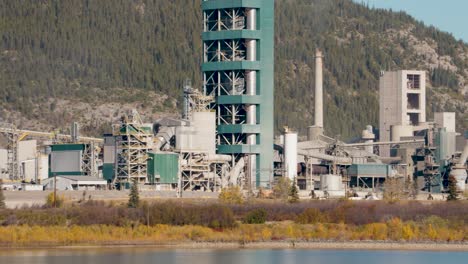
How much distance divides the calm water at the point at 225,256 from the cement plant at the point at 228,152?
43.2 meters

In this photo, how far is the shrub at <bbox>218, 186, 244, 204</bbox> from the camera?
147 m

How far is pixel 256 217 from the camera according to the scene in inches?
4978

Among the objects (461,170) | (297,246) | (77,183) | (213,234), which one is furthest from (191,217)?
(461,170)

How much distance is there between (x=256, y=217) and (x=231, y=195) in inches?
953

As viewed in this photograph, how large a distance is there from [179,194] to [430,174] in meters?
45.6

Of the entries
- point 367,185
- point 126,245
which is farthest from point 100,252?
point 367,185

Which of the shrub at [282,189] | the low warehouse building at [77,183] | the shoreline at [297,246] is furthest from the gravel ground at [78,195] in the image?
the shoreline at [297,246]

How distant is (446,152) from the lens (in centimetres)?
18162

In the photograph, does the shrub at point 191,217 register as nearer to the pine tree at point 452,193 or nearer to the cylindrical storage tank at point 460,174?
the pine tree at point 452,193

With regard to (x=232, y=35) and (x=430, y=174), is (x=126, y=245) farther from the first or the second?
(x=430, y=174)

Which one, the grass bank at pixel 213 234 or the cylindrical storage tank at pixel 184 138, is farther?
the cylindrical storage tank at pixel 184 138

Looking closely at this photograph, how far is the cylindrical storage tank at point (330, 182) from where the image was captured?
17250cm

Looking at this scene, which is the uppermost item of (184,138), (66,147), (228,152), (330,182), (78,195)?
(184,138)

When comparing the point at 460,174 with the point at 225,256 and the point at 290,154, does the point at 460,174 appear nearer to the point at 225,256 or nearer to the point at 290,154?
the point at 290,154
